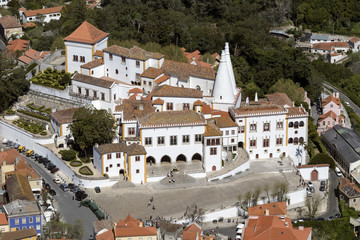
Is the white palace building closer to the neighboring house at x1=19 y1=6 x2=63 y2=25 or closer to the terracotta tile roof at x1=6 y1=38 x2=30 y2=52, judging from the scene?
the terracotta tile roof at x1=6 y1=38 x2=30 y2=52

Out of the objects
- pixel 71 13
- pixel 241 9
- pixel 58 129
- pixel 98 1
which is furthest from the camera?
pixel 98 1

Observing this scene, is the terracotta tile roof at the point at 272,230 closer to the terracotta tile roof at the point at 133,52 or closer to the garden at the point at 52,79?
the terracotta tile roof at the point at 133,52

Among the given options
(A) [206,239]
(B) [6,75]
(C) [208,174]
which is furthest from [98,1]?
(A) [206,239]

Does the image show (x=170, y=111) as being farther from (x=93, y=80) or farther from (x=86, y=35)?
(x=86, y=35)

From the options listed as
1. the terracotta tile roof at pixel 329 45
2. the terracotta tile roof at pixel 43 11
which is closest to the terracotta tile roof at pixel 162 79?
the terracotta tile roof at pixel 43 11

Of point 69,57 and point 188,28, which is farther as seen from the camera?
point 188,28

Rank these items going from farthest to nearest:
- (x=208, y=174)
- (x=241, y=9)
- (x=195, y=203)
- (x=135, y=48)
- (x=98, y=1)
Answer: (x=98, y=1)
(x=241, y=9)
(x=135, y=48)
(x=208, y=174)
(x=195, y=203)

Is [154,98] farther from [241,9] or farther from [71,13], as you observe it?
[241,9]
